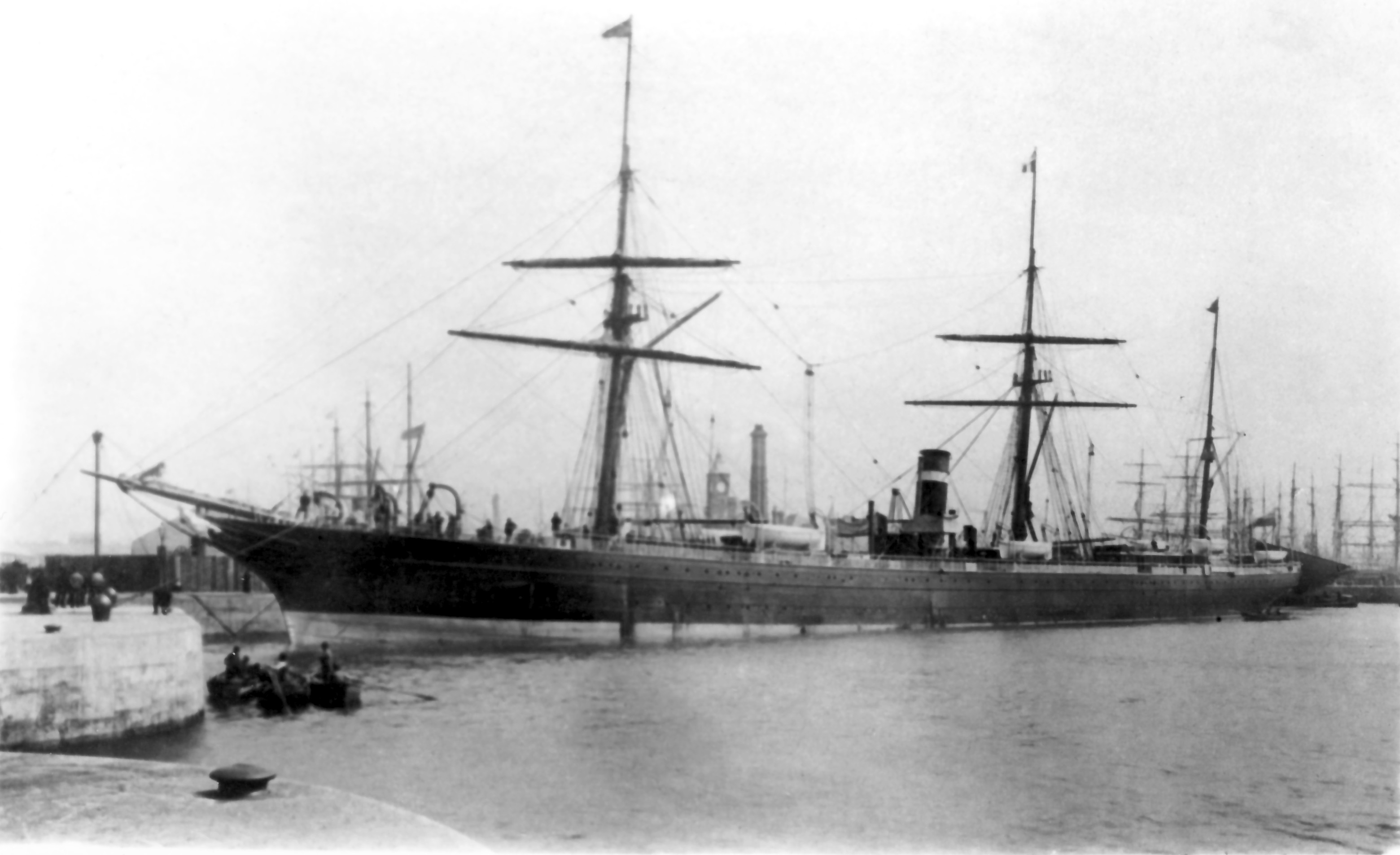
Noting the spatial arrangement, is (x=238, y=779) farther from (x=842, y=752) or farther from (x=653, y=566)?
(x=653, y=566)

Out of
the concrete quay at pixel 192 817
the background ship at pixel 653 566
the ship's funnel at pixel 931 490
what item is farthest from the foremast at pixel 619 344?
the concrete quay at pixel 192 817

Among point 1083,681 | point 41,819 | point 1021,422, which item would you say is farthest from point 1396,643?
point 41,819

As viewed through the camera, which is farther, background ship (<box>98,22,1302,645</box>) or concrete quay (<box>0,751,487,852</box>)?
background ship (<box>98,22,1302,645</box>)

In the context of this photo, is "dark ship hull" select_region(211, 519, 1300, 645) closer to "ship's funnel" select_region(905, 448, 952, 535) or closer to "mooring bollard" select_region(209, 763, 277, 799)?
"ship's funnel" select_region(905, 448, 952, 535)

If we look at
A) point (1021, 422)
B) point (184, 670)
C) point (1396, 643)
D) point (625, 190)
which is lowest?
point (1396, 643)

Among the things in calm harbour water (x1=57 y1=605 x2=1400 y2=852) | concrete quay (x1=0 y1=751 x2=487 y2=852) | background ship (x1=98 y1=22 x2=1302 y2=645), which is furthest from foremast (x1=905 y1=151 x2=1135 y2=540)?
concrete quay (x1=0 y1=751 x2=487 y2=852)

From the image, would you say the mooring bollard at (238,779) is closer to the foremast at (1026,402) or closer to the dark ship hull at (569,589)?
the dark ship hull at (569,589)

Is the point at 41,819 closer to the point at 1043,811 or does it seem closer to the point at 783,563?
the point at 1043,811
